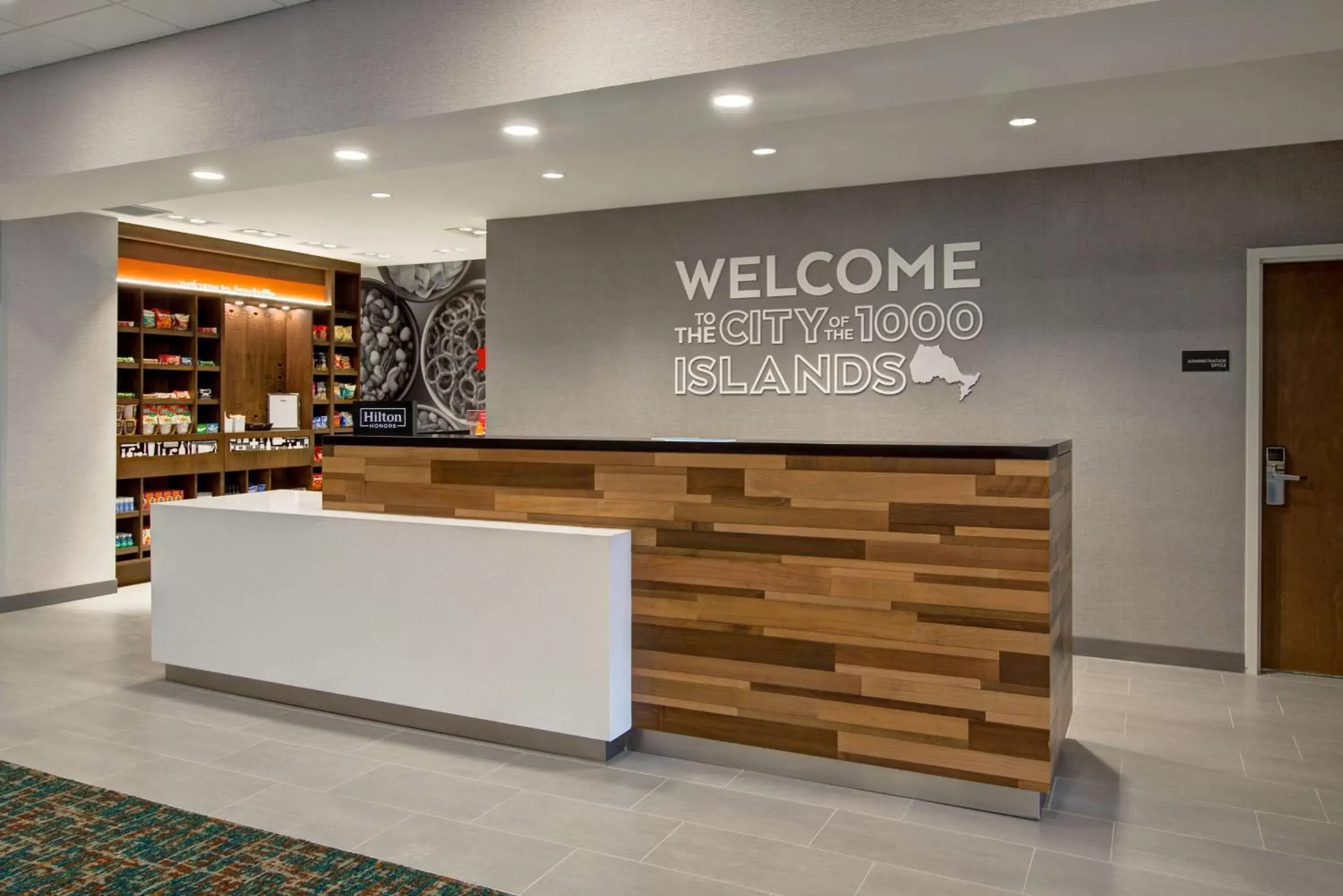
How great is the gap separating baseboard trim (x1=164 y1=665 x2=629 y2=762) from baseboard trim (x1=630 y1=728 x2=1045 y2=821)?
20 cm

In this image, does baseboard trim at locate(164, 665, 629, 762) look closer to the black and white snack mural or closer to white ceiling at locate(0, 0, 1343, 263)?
white ceiling at locate(0, 0, 1343, 263)

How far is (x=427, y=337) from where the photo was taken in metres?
10.6

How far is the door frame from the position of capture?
5.01 m

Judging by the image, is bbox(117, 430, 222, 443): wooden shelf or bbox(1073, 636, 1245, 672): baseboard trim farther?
bbox(117, 430, 222, 443): wooden shelf

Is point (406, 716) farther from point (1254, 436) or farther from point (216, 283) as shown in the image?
point (216, 283)

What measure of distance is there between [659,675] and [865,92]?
228 cm

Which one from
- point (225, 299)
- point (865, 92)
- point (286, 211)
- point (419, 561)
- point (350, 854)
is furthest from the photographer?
point (225, 299)

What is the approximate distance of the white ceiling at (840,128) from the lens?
2838 millimetres

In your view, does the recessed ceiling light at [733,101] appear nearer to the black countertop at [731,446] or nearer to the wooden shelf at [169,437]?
the black countertop at [731,446]

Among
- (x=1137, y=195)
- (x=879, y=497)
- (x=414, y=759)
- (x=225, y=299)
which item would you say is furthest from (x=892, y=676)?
(x=225, y=299)

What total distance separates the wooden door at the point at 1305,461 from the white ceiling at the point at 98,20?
5.05m

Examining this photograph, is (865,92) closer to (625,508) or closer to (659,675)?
(625,508)

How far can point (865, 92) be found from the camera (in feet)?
10.9

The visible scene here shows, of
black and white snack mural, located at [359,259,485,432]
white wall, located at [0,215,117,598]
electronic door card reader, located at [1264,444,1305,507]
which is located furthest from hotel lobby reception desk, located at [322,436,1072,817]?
black and white snack mural, located at [359,259,485,432]
